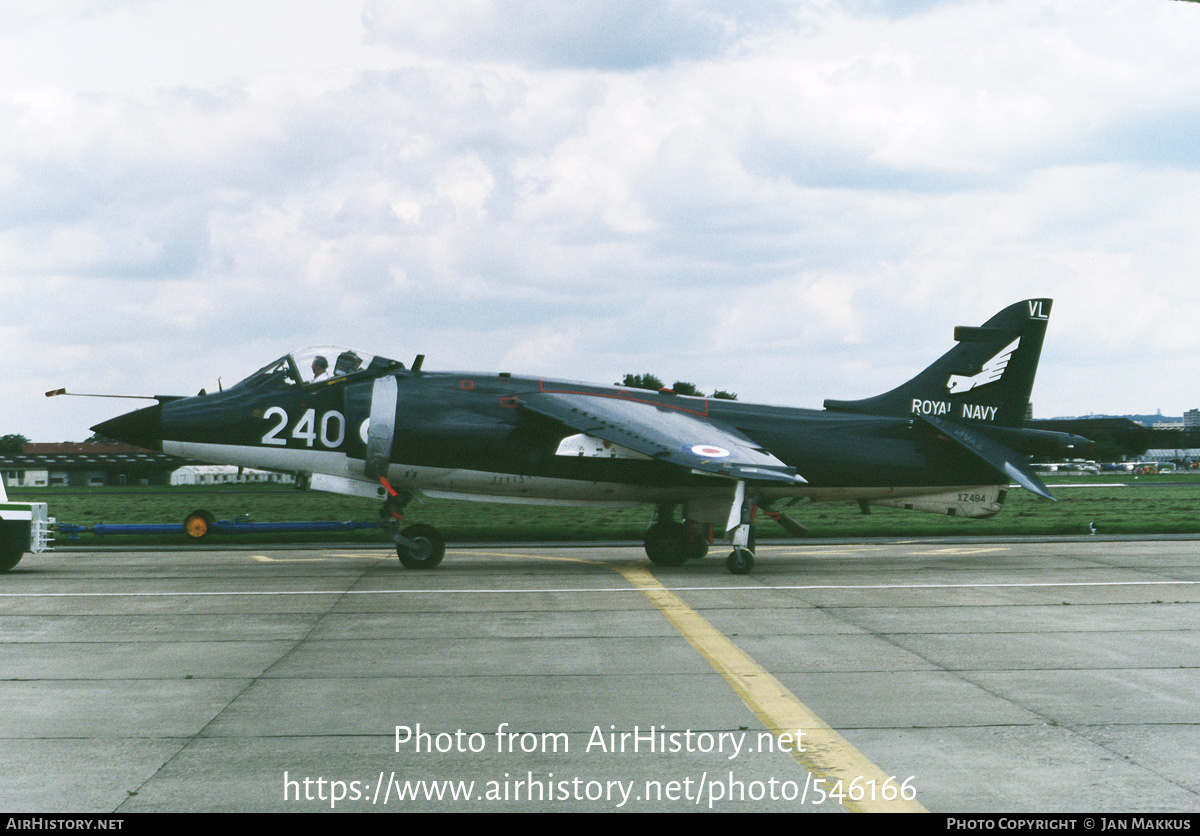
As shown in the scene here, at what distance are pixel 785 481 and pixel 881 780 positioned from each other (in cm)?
1094

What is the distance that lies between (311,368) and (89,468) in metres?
26.4

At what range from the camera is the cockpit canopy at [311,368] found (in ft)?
62.3

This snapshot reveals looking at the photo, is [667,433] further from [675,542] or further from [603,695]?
[603,695]

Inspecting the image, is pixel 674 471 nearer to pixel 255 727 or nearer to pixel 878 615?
pixel 878 615

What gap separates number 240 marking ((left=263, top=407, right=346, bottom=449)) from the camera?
1877 centimetres

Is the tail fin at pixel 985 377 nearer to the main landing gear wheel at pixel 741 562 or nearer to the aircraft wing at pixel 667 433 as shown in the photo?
the aircraft wing at pixel 667 433

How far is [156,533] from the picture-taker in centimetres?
2241

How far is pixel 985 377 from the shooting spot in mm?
20641

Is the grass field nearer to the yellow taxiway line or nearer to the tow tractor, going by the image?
the tow tractor

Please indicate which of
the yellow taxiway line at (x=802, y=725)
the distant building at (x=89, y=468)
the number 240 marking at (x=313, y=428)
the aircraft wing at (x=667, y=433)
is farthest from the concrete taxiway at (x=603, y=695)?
the distant building at (x=89, y=468)

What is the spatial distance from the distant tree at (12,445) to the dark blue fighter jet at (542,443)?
25012mm

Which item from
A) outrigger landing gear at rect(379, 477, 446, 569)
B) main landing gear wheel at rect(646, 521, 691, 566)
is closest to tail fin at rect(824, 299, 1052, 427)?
main landing gear wheel at rect(646, 521, 691, 566)

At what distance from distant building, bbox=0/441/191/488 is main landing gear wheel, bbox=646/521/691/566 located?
888 inches
